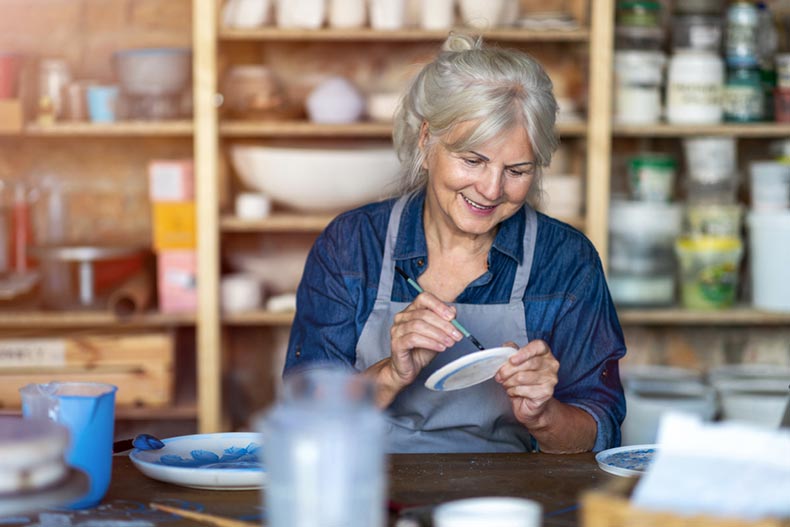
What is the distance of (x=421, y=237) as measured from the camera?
223 centimetres

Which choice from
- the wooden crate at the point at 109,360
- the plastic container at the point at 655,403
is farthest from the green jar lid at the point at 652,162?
the wooden crate at the point at 109,360

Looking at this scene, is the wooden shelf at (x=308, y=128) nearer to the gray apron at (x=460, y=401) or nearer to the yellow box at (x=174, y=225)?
the yellow box at (x=174, y=225)

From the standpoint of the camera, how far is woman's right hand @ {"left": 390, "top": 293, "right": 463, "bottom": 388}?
1839 mm

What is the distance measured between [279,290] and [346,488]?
261 cm

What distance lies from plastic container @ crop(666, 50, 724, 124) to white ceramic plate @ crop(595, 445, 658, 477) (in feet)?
5.98

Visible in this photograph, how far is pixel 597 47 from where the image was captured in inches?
126

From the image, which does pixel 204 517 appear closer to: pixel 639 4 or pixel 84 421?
pixel 84 421

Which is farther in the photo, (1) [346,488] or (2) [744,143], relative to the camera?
(2) [744,143]

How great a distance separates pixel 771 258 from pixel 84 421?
2.51 m

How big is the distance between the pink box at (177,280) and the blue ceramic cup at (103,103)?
0.45 m

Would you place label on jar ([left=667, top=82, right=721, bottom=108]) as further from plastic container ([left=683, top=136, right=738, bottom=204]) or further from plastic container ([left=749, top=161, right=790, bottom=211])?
plastic container ([left=749, top=161, right=790, bottom=211])

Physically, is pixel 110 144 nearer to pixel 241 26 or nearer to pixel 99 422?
pixel 241 26

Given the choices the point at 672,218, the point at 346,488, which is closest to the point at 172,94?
the point at 672,218

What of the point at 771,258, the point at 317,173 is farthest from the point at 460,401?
the point at 771,258
